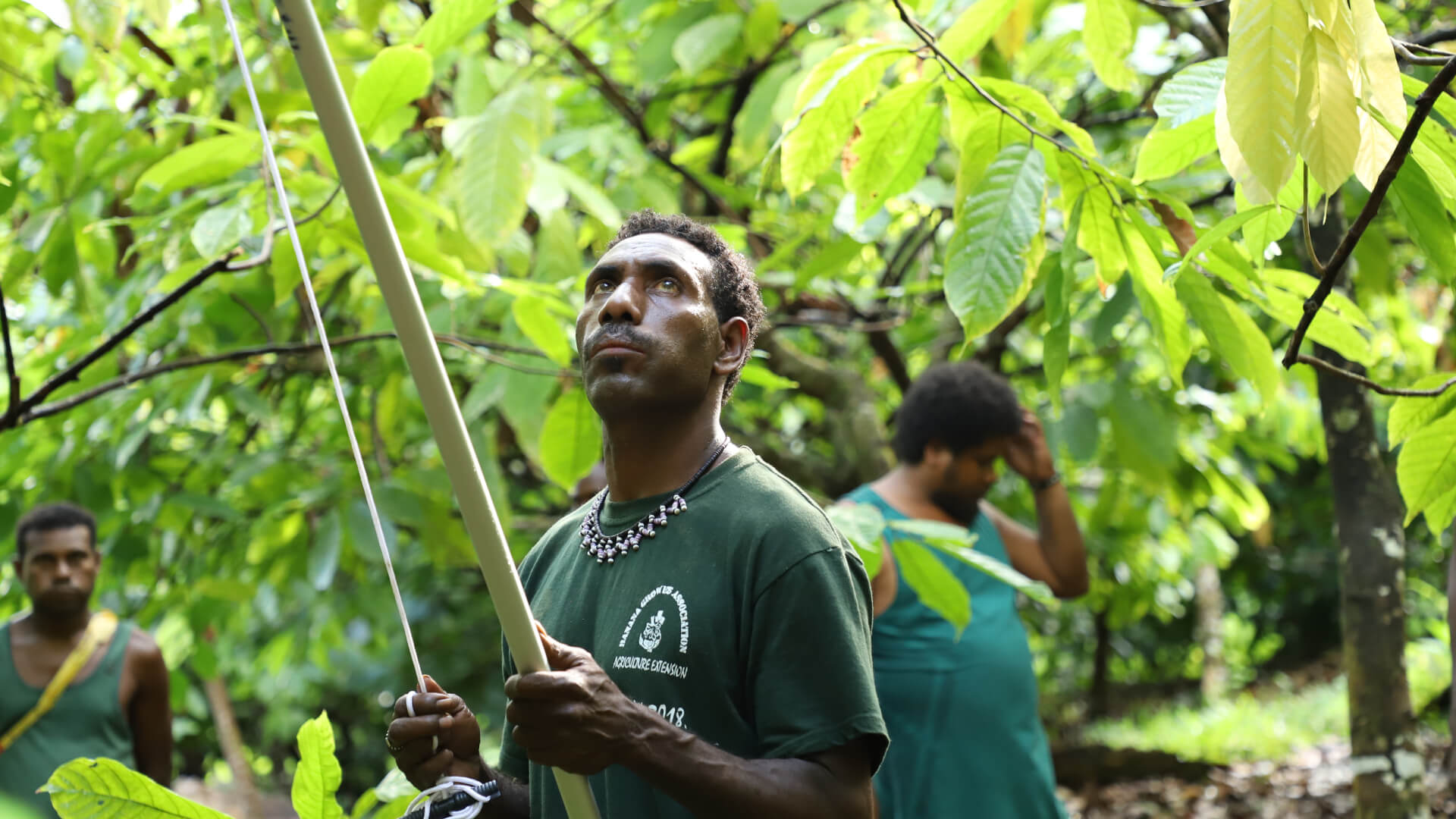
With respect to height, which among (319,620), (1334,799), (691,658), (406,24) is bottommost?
(1334,799)

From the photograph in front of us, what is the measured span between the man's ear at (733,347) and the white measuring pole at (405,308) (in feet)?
1.66

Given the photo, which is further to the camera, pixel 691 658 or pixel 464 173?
pixel 464 173

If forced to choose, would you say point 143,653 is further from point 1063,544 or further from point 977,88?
point 977,88

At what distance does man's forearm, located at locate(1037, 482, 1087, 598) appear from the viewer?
3539 millimetres

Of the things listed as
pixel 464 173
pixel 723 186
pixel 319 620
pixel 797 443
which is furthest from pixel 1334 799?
pixel 464 173

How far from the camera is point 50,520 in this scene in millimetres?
3660

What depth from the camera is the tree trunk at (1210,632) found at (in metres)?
8.59

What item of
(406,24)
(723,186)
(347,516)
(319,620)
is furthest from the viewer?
(319,620)

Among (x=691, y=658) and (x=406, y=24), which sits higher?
(x=406, y=24)

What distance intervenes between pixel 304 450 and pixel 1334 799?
14.3 feet

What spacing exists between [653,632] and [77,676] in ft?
9.74

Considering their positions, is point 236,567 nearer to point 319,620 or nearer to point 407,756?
point 319,620

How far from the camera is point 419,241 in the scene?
2092 millimetres

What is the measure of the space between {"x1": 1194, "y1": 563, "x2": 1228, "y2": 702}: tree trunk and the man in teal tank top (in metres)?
5.65
